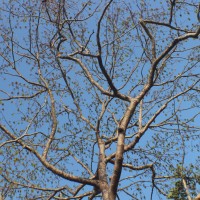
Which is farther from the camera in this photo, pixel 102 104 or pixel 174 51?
pixel 102 104

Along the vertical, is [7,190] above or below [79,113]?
below

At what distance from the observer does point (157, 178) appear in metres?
9.79

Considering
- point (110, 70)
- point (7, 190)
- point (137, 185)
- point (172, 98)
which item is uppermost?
point (110, 70)

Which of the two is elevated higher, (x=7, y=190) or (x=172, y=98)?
(x=172, y=98)

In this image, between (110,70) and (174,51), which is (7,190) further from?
(174,51)

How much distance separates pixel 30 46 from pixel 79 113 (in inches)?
95.3

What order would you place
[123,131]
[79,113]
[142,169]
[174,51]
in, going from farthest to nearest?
[79,113] → [174,51] → [142,169] → [123,131]

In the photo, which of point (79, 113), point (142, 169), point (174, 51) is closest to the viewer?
point (142, 169)

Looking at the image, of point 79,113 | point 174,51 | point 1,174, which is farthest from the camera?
point 79,113

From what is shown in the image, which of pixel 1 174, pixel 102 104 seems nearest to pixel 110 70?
pixel 102 104

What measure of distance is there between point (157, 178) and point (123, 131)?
2.53 m

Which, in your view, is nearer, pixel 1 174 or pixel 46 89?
pixel 1 174

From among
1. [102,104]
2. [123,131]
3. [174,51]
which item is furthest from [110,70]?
[123,131]

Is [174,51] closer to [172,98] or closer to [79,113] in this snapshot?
[172,98]
